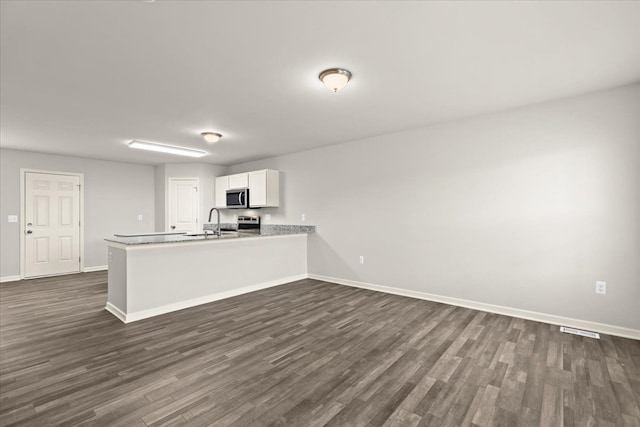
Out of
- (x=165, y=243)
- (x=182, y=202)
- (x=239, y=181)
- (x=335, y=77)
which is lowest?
(x=165, y=243)

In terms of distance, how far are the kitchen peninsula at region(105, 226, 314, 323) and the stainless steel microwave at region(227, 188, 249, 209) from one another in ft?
5.40

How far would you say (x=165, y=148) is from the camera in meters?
5.51

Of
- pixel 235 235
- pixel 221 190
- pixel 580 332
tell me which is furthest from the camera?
pixel 221 190

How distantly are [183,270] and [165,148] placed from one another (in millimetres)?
2689

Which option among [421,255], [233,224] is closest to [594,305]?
[421,255]

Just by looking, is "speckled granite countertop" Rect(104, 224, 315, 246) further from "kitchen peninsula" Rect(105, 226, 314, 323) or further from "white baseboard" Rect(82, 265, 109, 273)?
"white baseboard" Rect(82, 265, 109, 273)

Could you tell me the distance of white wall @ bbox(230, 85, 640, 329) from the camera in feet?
9.94

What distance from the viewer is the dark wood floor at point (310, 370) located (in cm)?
184

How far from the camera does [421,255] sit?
4.34 metres

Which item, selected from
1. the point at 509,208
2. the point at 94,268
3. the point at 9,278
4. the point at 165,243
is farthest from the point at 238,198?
the point at 509,208

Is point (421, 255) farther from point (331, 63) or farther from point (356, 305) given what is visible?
point (331, 63)

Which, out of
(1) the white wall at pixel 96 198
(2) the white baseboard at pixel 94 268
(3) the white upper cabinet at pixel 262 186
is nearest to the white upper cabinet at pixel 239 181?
(3) the white upper cabinet at pixel 262 186

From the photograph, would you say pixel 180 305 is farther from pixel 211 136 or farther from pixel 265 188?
pixel 265 188

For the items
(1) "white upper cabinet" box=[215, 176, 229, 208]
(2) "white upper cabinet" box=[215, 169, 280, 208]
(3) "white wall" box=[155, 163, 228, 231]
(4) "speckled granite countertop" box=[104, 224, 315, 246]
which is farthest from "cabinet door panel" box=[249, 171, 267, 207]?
(3) "white wall" box=[155, 163, 228, 231]
